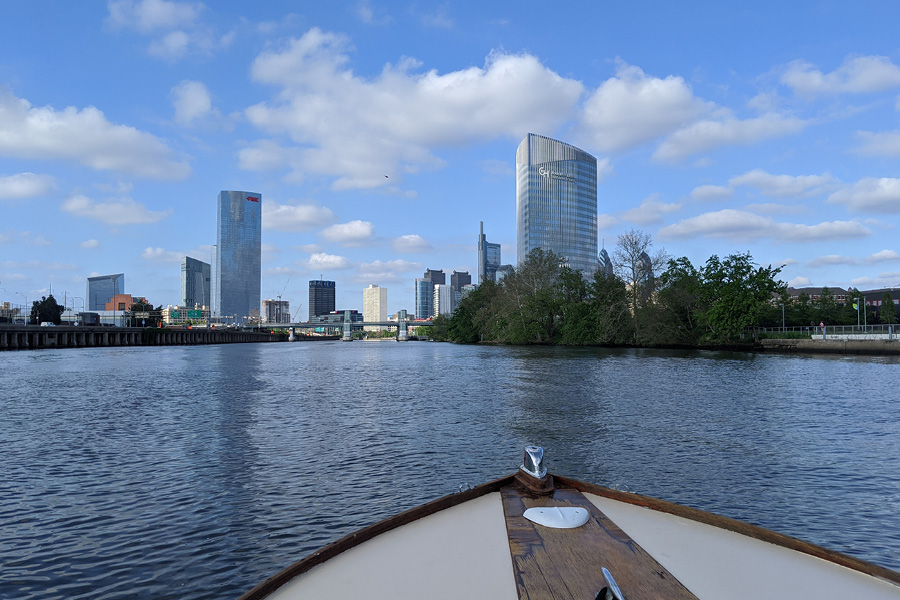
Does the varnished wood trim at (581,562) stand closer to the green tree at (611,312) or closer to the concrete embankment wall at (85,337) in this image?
the green tree at (611,312)

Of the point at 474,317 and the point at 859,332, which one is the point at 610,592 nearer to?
the point at 859,332

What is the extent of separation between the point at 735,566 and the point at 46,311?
18060 centimetres

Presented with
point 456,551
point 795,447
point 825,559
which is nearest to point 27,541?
point 456,551

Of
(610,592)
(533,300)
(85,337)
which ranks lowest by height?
(85,337)

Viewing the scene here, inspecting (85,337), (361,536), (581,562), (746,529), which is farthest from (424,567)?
(85,337)

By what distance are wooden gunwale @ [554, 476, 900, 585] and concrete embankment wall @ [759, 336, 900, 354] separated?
227 feet

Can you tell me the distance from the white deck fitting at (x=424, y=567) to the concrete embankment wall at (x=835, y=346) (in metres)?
71.0

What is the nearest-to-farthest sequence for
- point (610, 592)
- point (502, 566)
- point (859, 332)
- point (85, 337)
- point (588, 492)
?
1. point (610, 592)
2. point (502, 566)
3. point (588, 492)
4. point (859, 332)
5. point (85, 337)

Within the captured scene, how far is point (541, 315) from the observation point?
9888 cm

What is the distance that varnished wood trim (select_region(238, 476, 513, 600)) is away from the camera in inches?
158

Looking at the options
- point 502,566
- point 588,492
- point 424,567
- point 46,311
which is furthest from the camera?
point 46,311

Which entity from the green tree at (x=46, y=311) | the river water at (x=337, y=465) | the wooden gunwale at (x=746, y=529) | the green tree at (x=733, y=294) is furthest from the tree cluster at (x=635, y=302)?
the green tree at (x=46, y=311)

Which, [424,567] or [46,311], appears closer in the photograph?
[424,567]

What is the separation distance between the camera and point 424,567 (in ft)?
14.7
